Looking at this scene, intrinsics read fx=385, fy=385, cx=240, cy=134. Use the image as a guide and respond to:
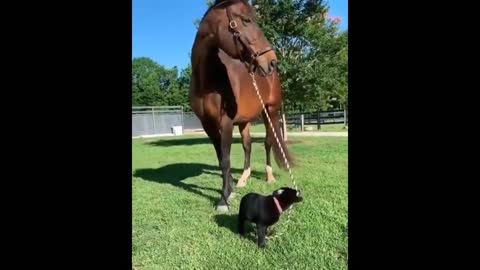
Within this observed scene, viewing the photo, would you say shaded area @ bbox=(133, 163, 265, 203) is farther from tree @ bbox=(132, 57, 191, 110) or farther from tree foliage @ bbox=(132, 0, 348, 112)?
tree @ bbox=(132, 57, 191, 110)

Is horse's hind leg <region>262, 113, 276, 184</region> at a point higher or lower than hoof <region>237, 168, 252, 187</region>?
higher

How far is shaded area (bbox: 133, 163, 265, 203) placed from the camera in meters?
4.94

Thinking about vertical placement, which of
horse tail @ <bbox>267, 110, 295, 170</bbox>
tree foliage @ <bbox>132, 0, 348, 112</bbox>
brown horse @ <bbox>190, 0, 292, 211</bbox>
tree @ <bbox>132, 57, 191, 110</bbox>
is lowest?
horse tail @ <bbox>267, 110, 295, 170</bbox>

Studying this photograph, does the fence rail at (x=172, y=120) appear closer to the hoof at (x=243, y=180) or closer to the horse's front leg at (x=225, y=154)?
the hoof at (x=243, y=180)

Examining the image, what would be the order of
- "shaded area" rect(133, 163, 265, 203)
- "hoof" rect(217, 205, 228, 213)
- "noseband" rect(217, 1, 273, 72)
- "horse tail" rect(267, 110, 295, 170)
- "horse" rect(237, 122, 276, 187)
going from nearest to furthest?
1. "noseband" rect(217, 1, 273, 72)
2. "hoof" rect(217, 205, 228, 213)
3. "horse tail" rect(267, 110, 295, 170)
4. "horse" rect(237, 122, 276, 187)
5. "shaded area" rect(133, 163, 265, 203)

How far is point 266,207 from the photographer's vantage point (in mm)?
2488

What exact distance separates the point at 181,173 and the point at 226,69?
329 cm

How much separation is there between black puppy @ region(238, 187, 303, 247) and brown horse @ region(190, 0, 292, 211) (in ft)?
2.80

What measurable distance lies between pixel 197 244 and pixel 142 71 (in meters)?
33.1

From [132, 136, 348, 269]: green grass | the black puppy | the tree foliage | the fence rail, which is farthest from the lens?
the fence rail

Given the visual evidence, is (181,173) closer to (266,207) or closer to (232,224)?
(232,224)

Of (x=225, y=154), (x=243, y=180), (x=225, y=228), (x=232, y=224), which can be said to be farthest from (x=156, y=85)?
(x=225, y=228)

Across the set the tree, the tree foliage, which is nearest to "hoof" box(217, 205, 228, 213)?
the tree foliage

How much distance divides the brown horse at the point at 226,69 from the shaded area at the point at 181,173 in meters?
1.00
